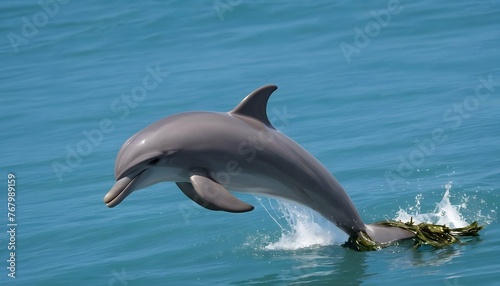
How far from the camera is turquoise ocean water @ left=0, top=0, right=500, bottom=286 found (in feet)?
33.9

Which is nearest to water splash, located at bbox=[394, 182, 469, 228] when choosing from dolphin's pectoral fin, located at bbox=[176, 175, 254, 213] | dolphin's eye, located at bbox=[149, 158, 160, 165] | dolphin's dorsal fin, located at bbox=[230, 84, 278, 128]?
dolphin's dorsal fin, located at bbox=[230, 84, 278, 128]

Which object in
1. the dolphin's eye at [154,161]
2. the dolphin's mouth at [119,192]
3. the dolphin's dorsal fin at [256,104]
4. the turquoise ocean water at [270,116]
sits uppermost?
the dolphin's dorsal fin at [256,104]

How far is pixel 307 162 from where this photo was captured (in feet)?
31.2

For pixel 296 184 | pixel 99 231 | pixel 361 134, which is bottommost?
pixel 99 231

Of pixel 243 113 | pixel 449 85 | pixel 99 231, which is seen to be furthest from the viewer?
pixel 449 85

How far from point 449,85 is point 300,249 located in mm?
7560

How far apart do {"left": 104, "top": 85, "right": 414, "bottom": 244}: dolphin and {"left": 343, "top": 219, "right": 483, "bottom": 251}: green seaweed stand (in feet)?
0.79

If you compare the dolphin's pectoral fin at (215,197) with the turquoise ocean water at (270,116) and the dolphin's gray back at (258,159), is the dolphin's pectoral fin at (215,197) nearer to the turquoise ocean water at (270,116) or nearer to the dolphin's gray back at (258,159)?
→ the dolphin's gray back at (258,159)

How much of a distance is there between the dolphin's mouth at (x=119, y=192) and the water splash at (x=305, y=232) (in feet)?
5.59

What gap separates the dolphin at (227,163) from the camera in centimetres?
884

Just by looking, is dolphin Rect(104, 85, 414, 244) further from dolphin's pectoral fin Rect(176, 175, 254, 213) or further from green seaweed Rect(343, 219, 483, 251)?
green seaweed Rect(343, 219, 483, 251)

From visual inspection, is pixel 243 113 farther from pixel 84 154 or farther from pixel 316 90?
pixel 316 90

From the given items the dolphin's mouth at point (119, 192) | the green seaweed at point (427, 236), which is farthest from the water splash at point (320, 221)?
the dolphin's mouth at point (119, 192)

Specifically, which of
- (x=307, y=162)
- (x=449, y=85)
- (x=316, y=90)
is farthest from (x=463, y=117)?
(x=307, y=162)
